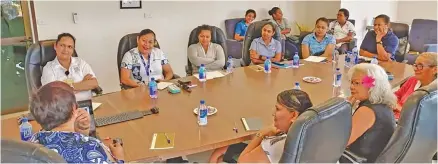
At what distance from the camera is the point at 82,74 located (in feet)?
11.1

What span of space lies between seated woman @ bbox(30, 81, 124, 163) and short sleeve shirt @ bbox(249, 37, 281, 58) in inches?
109

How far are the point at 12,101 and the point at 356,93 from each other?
12.3ft

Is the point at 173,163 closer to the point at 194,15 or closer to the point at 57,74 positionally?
the point at 57,74

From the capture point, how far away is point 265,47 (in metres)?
4.35

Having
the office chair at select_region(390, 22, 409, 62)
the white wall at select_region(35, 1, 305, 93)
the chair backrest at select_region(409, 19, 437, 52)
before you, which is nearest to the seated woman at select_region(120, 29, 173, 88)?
the white wall at select_region(35, 1, 305, 93)

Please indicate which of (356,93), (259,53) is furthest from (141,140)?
(259,53)

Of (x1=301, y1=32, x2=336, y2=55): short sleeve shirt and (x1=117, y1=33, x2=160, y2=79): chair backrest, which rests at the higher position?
(x1=117, y1=33, x2=160, y2=79): chair backrest

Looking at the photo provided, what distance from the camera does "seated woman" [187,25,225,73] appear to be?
13.4 ft

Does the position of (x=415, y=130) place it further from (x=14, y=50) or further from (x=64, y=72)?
(x=14, y=50)

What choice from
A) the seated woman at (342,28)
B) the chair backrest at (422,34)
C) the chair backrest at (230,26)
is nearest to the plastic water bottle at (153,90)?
the chair backrest at (230,26)

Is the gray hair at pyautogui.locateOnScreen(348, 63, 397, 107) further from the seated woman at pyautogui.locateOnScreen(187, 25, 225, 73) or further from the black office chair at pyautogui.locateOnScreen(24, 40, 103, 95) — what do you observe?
the black office chair at pyautogui.locateOnScreen(24, 40, 103, 95)

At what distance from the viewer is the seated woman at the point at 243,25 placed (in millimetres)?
5930

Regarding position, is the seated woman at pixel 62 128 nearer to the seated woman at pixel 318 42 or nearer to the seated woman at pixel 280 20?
the seated woman at pixel 318 42

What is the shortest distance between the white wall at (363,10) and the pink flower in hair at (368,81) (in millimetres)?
4037
